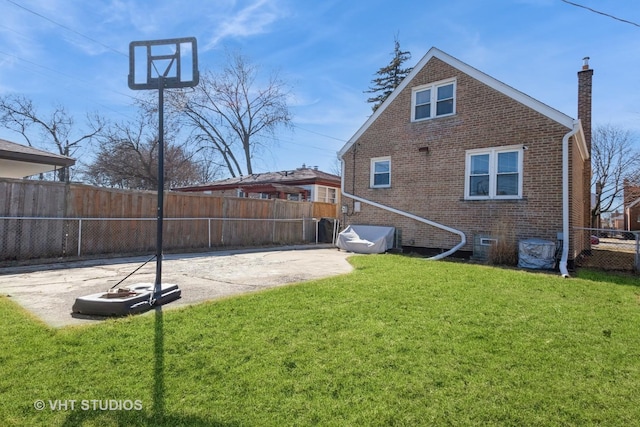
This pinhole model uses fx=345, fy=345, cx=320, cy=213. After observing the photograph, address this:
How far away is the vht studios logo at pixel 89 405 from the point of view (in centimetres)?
225

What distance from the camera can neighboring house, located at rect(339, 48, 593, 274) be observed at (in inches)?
362

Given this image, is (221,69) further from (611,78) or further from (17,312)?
(17,312)

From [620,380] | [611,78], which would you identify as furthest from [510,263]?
[611,78]

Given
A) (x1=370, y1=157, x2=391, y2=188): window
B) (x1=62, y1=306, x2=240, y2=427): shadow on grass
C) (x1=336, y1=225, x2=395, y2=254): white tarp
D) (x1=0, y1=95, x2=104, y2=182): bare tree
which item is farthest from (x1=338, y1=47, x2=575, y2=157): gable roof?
(x1=0, y1=95, x2=104, y2=182): bare tree

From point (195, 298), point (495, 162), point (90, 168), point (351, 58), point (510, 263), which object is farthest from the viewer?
point (90, 168)

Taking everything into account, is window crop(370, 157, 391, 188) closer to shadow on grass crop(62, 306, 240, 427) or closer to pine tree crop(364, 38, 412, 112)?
shadow on grass crop(62, 306, 240, 427)

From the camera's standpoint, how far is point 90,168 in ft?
96.4

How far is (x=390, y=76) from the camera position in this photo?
31016mm

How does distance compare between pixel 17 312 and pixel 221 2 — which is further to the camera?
pixel 221 2

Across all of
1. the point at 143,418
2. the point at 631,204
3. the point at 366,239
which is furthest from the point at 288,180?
the point at 631,204

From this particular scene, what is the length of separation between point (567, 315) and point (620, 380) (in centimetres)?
176

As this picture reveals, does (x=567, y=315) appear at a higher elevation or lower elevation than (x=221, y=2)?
lower

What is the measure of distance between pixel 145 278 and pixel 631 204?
35608mm

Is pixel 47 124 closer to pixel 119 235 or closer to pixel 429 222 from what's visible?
pixel 119 235
